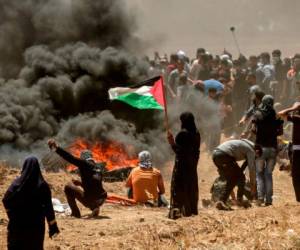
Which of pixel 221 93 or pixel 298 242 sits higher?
pixel 221 93

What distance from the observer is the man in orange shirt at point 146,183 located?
1176cm

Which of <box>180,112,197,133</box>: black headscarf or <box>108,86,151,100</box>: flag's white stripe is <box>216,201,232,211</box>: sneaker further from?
<box>108,86,151,100</box>: flag's white stripe

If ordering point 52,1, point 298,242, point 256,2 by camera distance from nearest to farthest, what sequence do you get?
1. point 298,242
2. point 52,1
3. point 256,2

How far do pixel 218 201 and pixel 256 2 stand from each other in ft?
145

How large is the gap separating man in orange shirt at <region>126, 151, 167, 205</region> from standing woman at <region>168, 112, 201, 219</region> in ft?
5.40

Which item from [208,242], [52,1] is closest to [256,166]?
[208,242]

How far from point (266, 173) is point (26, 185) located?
490 cm

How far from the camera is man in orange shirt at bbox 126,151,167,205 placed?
1176 centimetres

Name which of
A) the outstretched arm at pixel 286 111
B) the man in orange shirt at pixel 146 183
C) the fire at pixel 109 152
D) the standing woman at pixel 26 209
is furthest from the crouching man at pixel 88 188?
the fire at pixel 109 152

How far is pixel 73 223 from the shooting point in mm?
10273

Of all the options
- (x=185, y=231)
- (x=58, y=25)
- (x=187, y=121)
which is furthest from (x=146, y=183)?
(x=58, y=25)

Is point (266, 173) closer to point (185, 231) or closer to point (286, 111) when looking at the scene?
point (286, 111)

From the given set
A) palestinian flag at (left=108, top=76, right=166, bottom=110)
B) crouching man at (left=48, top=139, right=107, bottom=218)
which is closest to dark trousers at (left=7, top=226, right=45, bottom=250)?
crouching man at (left=48, top=139, right=107, bottom=218)

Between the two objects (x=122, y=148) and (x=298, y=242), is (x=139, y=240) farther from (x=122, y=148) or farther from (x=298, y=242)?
(x=122, y=148)
